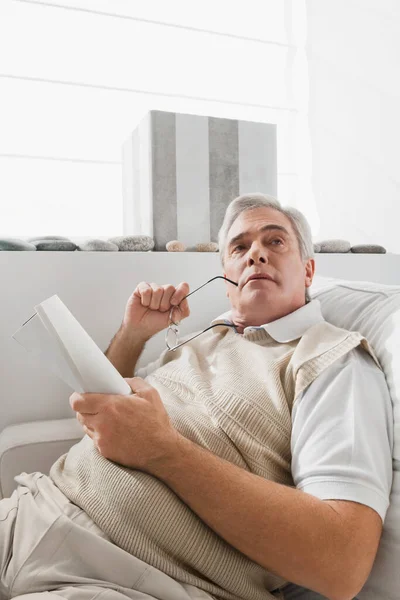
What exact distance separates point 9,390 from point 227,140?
1143 millimetres

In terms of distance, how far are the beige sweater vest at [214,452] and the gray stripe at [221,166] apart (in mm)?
758

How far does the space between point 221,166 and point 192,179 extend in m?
0.13

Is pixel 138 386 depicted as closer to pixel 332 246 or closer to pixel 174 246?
pixel 174 246

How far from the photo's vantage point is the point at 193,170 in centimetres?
190

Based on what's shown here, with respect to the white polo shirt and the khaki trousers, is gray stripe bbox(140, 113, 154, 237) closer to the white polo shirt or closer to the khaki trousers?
the white polo shirt

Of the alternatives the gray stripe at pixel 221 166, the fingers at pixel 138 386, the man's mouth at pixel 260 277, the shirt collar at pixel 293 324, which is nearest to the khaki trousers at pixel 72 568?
the fingers at pixel 138 386

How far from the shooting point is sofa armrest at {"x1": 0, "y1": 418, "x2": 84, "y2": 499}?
1.33 metres

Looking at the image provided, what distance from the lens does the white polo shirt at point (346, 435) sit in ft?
2.77

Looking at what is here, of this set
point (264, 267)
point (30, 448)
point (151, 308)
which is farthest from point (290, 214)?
point (30, 448)

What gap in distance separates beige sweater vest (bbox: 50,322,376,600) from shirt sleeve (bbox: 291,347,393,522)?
4 centimetres

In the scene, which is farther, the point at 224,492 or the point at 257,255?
the point at 257,255

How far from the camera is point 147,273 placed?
1640 mm

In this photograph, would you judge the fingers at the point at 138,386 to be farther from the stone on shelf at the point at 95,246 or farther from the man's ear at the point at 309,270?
the stone on shelf at the point at 95,246

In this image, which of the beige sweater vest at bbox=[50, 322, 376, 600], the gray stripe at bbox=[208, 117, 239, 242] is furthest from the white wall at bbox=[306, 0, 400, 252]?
the beige sweater vest at bbox=[50, 322, 376, 600]
